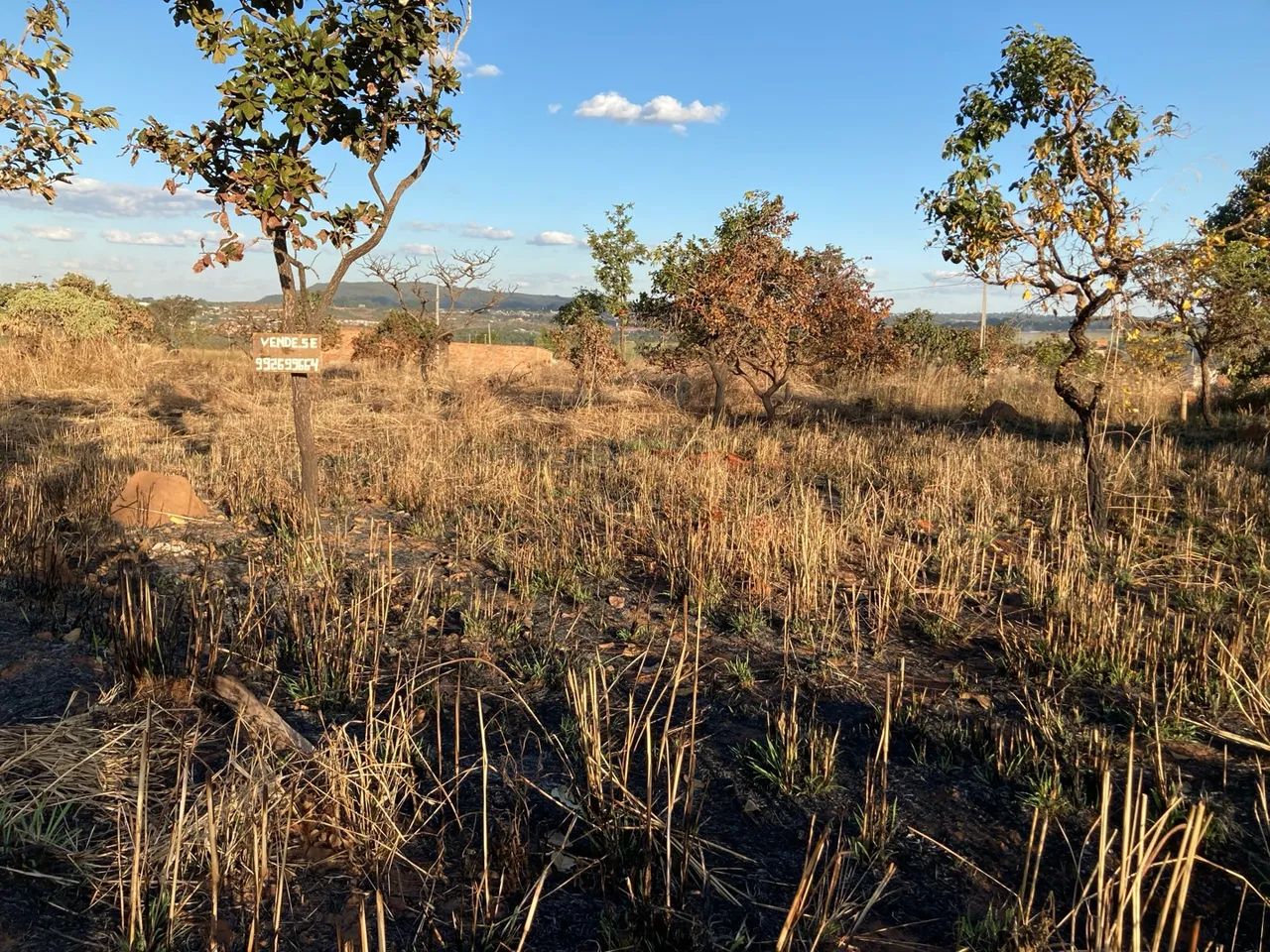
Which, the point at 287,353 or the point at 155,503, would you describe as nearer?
the point at 287,353

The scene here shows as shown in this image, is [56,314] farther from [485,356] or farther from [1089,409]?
[1089,409]

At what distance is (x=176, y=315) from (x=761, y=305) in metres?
30.8

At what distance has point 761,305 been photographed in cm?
1215

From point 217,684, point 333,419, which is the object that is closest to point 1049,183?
point 217,684

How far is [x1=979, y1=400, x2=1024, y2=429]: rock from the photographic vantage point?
44.7 ft

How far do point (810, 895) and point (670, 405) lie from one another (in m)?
12.7

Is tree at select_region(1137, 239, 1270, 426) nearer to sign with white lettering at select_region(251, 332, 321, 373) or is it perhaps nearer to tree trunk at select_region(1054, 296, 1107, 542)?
tree trunk at select_region(1054, 296, 1107, 542)

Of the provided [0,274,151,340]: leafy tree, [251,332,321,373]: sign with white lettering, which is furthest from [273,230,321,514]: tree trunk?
[0,274,151,340]: leafy tree

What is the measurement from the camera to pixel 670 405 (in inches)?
587

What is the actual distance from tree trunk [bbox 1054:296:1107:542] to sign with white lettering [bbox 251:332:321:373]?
19.3 feet

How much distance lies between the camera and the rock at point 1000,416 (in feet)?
44.7

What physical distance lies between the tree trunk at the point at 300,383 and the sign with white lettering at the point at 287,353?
202 millimetres

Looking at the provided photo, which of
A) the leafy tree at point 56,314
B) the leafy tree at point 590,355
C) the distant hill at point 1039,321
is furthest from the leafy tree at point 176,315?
the distant hill at point 1039,321

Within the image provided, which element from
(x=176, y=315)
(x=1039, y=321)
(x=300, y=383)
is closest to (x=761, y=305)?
(x=1039, y=321)
